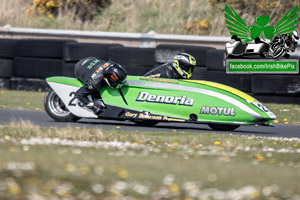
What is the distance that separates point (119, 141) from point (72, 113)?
3.21m

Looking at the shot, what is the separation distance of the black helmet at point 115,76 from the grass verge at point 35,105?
2928mm

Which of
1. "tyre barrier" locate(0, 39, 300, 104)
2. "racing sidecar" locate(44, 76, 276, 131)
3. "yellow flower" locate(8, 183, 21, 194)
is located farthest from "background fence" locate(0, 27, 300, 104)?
"yellow flower" locate(8, 183, 21, 194)


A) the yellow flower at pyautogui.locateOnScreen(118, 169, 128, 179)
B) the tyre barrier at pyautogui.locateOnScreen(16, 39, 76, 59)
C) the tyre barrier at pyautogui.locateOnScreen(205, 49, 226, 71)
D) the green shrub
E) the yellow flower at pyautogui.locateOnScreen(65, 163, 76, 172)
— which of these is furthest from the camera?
the green shrub

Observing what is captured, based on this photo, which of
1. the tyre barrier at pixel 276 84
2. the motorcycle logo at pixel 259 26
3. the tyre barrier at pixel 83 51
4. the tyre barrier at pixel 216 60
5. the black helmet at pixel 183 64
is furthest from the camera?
the motorcycle logo at pixel 259 26

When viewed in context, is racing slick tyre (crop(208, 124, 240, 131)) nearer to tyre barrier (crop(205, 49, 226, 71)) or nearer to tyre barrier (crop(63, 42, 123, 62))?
tyre barrier (crop(205, 49, 226, 71))

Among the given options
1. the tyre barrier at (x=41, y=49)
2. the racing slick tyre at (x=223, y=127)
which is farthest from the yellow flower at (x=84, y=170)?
the tyre barrier at (x=41, y=49)

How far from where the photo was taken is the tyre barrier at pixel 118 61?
14141 millimetres

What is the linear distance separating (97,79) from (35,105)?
347cm

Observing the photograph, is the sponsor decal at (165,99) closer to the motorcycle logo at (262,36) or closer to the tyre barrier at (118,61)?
the tyre barrier at (118,61)

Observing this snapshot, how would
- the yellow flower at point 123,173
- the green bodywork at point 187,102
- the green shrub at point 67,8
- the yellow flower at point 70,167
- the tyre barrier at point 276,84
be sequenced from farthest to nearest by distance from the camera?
the green shrub at point 67,8 → the tyre barrier at point 276,84 → the green bodywork at point 187,102 → the yellow flower at point 70,167 → the yellow flower at point 123,173

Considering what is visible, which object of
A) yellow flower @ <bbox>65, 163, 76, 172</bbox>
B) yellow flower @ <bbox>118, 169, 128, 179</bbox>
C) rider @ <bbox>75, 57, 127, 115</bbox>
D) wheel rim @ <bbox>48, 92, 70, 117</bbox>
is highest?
rider @ <bbox>75, 57, 127, 115</bbox>

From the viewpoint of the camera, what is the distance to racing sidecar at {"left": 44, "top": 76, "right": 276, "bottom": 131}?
393 inches

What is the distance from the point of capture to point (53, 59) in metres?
15.9

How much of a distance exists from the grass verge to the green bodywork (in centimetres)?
252
